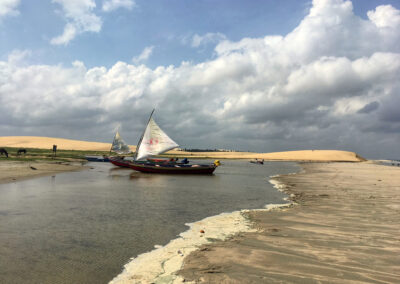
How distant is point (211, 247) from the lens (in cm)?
887

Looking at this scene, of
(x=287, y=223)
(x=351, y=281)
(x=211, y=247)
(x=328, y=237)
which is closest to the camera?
(x=351, y=281)

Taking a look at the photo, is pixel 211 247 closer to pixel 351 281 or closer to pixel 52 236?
pixel 351 281

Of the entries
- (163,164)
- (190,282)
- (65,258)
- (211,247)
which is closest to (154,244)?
(211,247)

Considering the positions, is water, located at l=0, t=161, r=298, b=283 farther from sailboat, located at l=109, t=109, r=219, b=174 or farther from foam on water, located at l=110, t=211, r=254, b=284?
sailboat, located at l=109, t=109, r=219, b=174

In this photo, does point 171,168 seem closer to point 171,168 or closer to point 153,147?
point 171,168

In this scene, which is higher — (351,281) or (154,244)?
(351,281)

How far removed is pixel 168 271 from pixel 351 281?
4.12m

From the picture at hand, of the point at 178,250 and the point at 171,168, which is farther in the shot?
the point at 171,168

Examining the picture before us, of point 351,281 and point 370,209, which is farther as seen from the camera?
point 370,209


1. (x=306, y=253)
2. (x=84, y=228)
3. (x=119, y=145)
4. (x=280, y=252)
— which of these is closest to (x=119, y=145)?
(x=119, y=145)

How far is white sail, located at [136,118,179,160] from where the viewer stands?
46.9 meters

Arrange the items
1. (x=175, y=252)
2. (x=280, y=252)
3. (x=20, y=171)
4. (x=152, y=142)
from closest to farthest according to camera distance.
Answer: (x=280, y=252)
(x=175, y=252)
(x=20, y=171)
(x=152, y=142)

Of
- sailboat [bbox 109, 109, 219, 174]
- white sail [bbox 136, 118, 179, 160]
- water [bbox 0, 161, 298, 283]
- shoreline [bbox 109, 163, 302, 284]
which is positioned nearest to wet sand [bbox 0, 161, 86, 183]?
water [bbox 0, 161, 298, 283]

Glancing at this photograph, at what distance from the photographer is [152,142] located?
47.1 m
